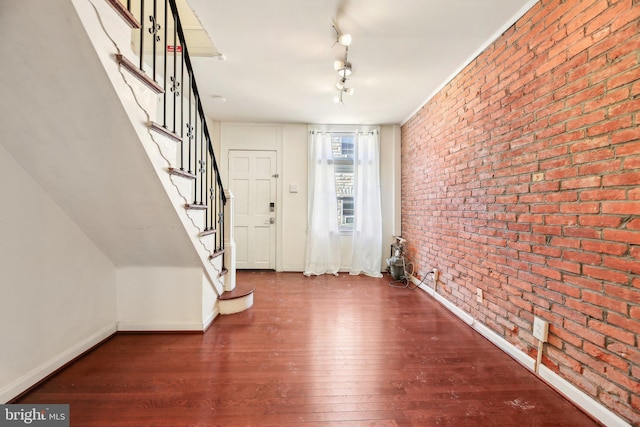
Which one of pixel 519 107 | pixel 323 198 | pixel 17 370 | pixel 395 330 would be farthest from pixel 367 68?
pixel 17 370

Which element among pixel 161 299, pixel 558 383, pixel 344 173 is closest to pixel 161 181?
pixel 161 299

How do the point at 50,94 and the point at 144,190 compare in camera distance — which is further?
the point at 144,190

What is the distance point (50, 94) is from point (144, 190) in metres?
0.58

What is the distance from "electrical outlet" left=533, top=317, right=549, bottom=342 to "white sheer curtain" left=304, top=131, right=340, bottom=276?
108 inches

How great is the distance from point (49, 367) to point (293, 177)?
132 inches

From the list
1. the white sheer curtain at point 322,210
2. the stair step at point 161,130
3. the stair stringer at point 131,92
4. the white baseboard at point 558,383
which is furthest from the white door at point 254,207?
the white baseboard at point 558,383

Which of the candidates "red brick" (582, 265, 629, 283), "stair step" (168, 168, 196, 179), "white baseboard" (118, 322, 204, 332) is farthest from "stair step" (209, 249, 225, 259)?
"red brick" (582, 265, 629, 283)

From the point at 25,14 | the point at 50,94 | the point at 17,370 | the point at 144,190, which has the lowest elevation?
the point at 17,370

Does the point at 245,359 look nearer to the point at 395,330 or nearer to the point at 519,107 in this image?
the point at 395,330

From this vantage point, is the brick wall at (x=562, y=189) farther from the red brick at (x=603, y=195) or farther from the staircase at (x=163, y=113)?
the staircase at (x=163, y=113)

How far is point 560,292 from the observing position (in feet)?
4.99

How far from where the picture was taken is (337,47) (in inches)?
87.5

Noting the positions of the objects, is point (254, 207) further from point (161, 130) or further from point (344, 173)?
point (161, 130)

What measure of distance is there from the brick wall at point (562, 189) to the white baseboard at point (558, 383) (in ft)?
0.14
